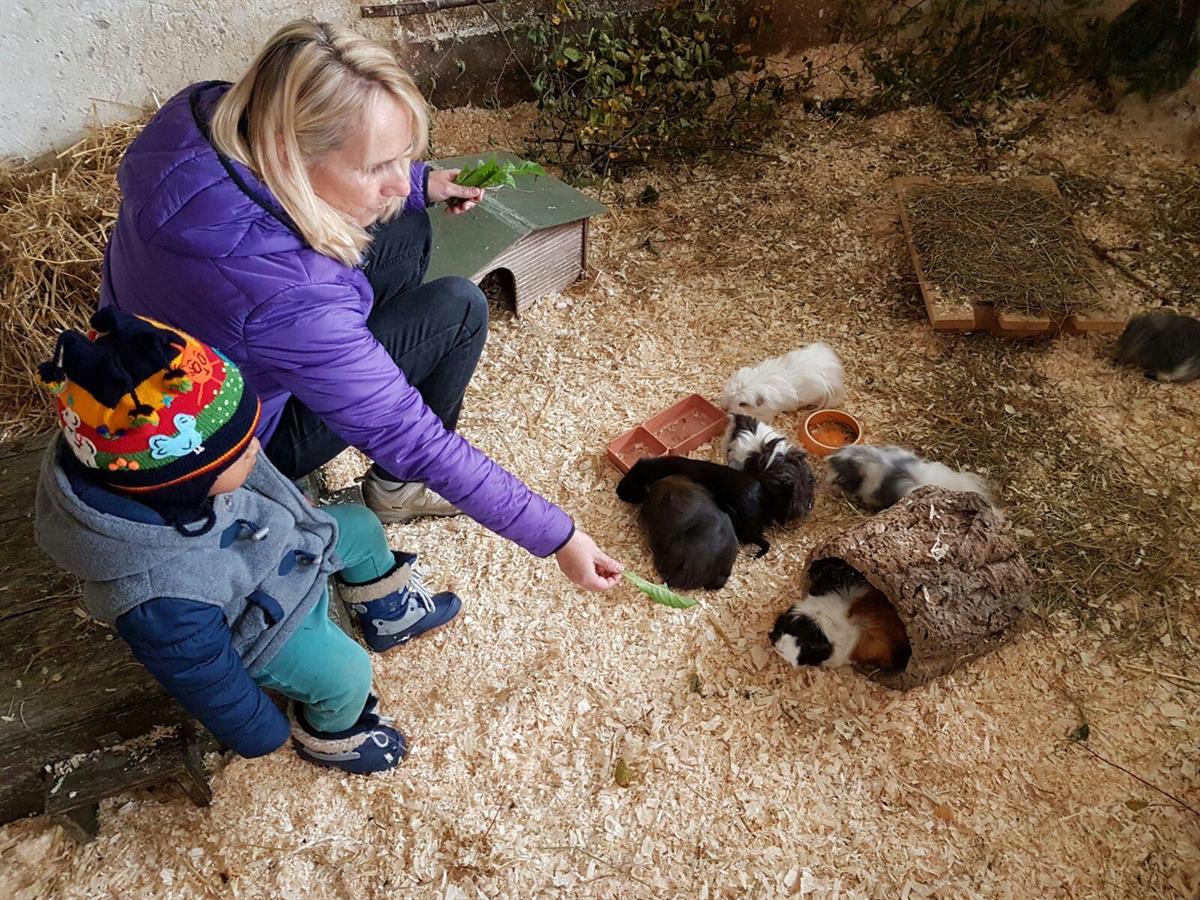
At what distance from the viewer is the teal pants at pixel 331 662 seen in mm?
1909

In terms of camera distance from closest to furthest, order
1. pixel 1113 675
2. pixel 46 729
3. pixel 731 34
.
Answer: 1. pixel 46 729
2. pixel 1113 675
3. pixel 731 34

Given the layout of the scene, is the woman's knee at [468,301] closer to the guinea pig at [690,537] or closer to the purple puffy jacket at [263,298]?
the purple puffy jacket at [263,298]

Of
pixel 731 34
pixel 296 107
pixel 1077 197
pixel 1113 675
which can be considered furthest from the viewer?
pixel 731 34

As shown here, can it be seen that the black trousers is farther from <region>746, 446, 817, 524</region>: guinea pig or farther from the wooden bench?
<region>746, 446, 817, 524</region>: guinea pig

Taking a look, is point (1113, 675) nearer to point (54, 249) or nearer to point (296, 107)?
point (296, 107)

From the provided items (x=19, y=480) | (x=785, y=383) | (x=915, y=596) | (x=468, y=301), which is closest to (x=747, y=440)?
(x=785, y=383)

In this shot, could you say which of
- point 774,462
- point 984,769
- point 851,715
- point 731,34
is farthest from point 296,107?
point 731,34

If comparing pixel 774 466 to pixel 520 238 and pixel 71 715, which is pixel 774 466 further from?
pixel 71 715

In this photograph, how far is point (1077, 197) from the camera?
13.5ft

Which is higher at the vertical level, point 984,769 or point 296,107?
point 296,107

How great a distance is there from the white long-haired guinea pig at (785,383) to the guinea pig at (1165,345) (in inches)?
48.9

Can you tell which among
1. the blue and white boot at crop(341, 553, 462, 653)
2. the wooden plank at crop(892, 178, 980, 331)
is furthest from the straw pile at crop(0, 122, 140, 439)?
the wooden plank at crop(892, 178, 980, 331)

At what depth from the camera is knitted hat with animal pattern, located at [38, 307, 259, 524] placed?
133cm

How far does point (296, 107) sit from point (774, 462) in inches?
73.9
